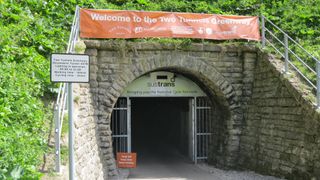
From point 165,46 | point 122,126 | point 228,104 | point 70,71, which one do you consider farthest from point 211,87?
point 70,71

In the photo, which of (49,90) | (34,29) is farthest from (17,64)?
(34,29)

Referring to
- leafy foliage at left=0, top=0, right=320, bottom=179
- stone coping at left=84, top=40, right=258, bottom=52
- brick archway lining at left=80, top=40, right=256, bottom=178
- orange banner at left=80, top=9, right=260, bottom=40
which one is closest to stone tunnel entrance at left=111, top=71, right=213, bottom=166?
brick archway lining at left=80, top=40, right=256, bottom=178

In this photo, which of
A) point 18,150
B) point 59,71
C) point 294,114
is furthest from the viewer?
point 294,114

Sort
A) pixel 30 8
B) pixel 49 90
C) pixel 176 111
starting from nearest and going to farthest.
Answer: pixel 49 90, pixel 30 8, pixel 176 111

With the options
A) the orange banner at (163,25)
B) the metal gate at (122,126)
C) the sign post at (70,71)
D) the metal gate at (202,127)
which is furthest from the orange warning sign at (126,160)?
the sign post at (70,71)

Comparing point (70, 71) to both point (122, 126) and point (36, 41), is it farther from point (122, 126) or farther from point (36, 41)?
point (122, 126)

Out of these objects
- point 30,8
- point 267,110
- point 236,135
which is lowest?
point 236,135

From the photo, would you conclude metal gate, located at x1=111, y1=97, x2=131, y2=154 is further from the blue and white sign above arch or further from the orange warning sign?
the orange warning sign

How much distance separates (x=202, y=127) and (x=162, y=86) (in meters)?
2.30

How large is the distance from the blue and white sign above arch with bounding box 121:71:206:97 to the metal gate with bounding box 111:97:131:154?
44cm

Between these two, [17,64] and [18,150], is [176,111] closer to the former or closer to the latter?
[17,64]

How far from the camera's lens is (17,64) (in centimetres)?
784

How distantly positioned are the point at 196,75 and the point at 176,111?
15.7 feet

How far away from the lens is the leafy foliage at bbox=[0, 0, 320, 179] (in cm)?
542
